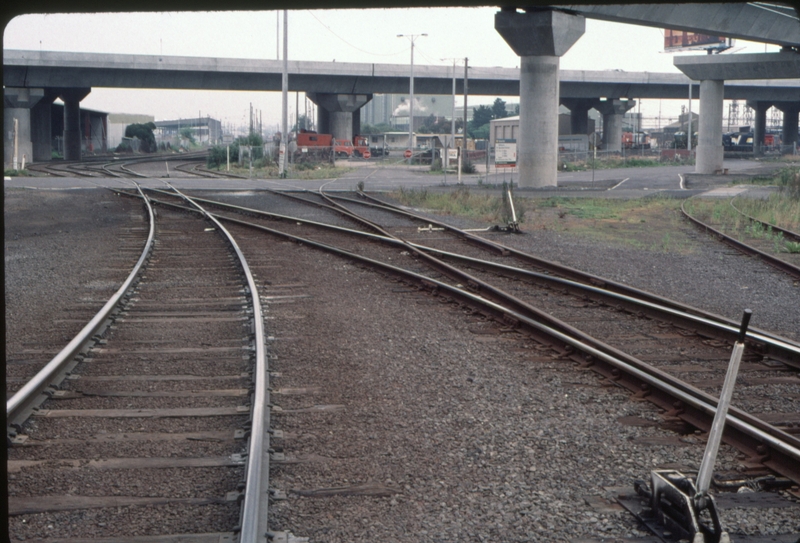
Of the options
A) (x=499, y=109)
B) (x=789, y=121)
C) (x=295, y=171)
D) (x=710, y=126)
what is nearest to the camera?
(x=710, y=126)

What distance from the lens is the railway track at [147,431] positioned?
4312mm

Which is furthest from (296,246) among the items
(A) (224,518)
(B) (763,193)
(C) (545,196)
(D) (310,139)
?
(D) (310,139)

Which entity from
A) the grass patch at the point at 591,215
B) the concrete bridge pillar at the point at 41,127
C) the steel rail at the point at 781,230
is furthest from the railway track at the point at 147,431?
the concrete bridge pillar at the point at 41,127

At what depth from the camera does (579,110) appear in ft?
302

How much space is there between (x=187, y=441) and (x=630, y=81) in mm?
81212

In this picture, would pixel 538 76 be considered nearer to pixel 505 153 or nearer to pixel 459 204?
pixel 505 153

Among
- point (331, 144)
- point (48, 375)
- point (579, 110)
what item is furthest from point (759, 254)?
point (579, 110)

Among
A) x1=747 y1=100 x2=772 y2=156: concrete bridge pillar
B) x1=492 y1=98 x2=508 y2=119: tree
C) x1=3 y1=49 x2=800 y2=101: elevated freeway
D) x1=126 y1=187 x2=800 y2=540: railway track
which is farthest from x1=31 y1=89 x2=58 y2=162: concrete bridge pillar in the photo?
x1=492 y1=98 x2=508 y2=119: tree

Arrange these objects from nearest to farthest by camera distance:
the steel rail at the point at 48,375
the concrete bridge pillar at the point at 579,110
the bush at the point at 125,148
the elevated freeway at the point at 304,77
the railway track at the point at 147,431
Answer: the railway track at the point at 147,431 → the steel rail at the point at 48,375 → the elevated freeway at the point at 304,77 → the concrete bridge pillar at the point at 579,110 → the bush at the point at 125,148

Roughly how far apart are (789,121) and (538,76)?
Result: 75231 mm

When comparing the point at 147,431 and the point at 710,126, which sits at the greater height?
the point at 710,126

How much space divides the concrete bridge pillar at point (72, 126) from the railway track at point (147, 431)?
6657cm

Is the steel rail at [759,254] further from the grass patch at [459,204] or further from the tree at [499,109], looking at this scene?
the tree at [499,109]

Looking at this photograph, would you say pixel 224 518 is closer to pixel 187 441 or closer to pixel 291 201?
pixel 187 441
